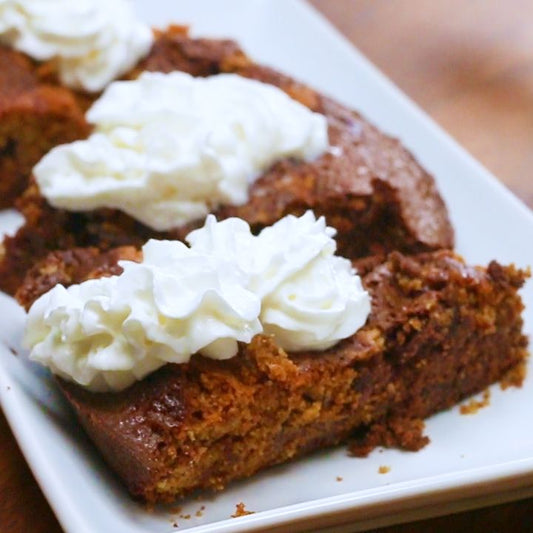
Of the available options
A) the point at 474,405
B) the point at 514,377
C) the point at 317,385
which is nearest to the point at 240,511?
the point at 317,385

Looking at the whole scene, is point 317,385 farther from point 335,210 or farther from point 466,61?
point 466,61

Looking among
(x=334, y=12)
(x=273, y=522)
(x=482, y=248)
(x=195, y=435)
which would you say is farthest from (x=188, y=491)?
(x=334, y=12)

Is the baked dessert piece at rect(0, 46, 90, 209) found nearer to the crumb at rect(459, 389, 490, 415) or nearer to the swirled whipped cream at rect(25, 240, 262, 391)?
the swirled whipped cream at rect(25, 240, 262, 391)

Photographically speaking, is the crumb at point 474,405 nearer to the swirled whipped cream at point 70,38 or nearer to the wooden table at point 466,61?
the wooden table at point 466,61

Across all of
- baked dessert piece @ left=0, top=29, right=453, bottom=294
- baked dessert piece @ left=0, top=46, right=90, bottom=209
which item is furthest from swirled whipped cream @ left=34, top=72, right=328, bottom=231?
baked dessert piece @ left=0, top=46, right=90, bottom=209

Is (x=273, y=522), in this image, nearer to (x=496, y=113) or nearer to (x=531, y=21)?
(x=496, y=113)

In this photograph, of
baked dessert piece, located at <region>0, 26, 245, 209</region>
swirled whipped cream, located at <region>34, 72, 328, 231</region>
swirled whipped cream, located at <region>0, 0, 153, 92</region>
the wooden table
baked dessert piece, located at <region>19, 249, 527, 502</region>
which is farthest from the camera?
the wooden table
